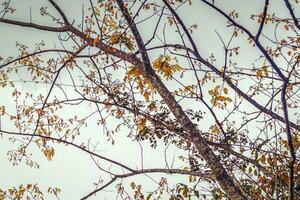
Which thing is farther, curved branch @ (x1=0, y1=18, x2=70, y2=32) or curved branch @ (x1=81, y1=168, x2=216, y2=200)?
curved branch @ (x1=0, y1=18, x2=70, y2=32)

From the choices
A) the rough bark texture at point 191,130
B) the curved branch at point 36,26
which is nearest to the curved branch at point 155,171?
the rough bark texture at point 191,130

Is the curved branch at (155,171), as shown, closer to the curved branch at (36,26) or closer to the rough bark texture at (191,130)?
the rough bark texture at (191,130)

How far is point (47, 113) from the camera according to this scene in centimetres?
520

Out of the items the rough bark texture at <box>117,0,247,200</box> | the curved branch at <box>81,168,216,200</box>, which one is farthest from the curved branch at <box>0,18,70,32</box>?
the curved branch at <box>81,168,216,200</box>

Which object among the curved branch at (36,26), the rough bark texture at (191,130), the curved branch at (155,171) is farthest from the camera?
the curved branch at (36,26)

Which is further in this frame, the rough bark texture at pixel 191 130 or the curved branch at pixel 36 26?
the curved branch at pixel 36 26

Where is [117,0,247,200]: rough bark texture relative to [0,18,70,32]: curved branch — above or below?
below

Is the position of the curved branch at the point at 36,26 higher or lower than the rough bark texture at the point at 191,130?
higher

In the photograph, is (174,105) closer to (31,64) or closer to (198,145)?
(198,145)

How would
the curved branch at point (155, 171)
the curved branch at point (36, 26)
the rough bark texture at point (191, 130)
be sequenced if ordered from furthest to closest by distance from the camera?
the curved branch at point (36, 26)
the curved branch at point (155, 171)
the rough bark texture at point (191, 130)

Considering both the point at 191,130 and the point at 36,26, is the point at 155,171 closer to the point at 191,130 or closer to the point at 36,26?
the point at 191,130

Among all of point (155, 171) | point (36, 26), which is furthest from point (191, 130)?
point (36, 26)

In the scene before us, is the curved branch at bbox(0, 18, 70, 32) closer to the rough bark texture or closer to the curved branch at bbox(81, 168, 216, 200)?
→ the rough bark texture

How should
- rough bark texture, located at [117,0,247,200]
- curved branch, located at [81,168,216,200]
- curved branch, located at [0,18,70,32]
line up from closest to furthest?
1. rough bark texture, located at [117,0,247,200]
2. curved branch, located at [81,168,216,200]
3. curved branch, located at [0,18,70,32]
